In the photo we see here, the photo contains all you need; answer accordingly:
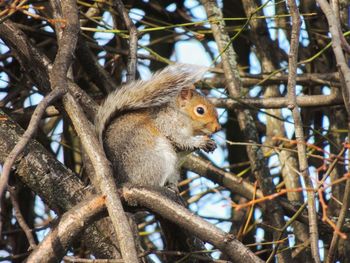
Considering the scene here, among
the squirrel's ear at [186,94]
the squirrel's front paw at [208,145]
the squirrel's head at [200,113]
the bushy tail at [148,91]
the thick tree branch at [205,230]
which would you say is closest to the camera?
the thick tree branch at [205,230]

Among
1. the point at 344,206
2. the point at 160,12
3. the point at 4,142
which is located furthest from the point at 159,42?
the point at 344,206

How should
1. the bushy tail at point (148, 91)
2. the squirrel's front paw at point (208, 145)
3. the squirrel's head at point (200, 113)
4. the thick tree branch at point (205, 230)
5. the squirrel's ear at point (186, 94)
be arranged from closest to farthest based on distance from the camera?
the thick tree branch at point (205, 230) → the bushy tail at point (148, 91) → the squirrel's front paw at point (208, 145) → the squirrel's head at point (200, 113) → the squirrel's ear at point (186, 94)

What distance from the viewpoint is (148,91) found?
272cm

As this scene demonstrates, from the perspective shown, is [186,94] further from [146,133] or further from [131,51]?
[131,51]

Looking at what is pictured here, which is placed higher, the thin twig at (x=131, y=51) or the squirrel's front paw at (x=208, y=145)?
the thin twig at (x=131, y=51)

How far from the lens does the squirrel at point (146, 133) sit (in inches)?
106

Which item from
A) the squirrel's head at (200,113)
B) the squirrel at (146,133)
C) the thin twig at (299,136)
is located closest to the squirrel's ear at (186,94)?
the squirrel's head at (200,113)

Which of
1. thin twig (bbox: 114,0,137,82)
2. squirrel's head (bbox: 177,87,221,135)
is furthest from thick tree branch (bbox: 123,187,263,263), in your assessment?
squirrel's head (bbox: 177,87,221,135)

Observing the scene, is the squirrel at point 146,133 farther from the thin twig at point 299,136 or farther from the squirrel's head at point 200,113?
the thin twig at point 299,136

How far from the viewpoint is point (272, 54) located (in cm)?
340

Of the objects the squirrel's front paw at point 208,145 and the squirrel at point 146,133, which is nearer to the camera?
the squirrel at point 146,133

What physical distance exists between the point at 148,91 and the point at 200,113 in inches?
16.3

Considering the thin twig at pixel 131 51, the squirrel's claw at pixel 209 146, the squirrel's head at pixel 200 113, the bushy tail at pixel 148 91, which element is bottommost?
the squirrel's claw at pixel 209 146

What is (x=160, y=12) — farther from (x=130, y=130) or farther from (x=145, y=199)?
(x=145, y=199)
